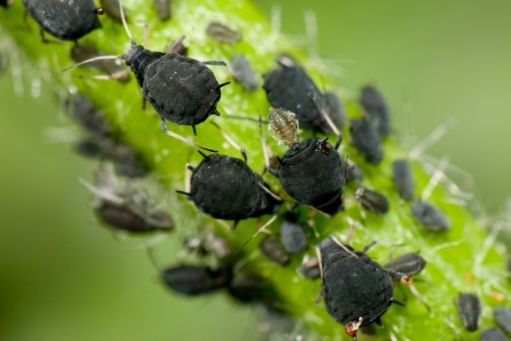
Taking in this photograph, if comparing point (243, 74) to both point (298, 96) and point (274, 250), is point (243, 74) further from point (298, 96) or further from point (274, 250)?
point (274, 250)

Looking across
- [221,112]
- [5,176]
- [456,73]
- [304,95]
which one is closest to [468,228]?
[304,95]

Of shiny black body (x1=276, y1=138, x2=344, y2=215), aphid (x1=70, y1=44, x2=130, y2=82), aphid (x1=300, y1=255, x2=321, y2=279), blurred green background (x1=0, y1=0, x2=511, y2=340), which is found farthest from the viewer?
blurred green background (x1=0, y1=0, x2=511, y2=340)

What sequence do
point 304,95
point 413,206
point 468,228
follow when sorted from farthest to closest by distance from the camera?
point 468,228 → point 413,206 → point 304,95

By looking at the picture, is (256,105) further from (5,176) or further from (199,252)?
(5,176)

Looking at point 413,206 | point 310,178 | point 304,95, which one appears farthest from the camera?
point 413,206

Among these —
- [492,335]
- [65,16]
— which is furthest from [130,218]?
[492,335]

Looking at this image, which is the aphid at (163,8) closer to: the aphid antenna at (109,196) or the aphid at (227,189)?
the aphid at (227,189)

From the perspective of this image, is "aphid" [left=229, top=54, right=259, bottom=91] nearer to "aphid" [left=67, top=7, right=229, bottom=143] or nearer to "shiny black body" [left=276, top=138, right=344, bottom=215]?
"aphid" [left=67, top=7, right=229, bottom=143]

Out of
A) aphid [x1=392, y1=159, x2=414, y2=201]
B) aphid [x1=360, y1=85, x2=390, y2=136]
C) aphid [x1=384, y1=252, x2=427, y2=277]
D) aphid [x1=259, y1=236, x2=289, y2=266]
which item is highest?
aphid [x1=360, y1=85, x2=390, y2=136]

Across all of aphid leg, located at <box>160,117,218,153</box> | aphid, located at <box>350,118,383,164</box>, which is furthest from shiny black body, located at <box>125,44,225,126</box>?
aphid, located at <box>350,118,383,164</box>
